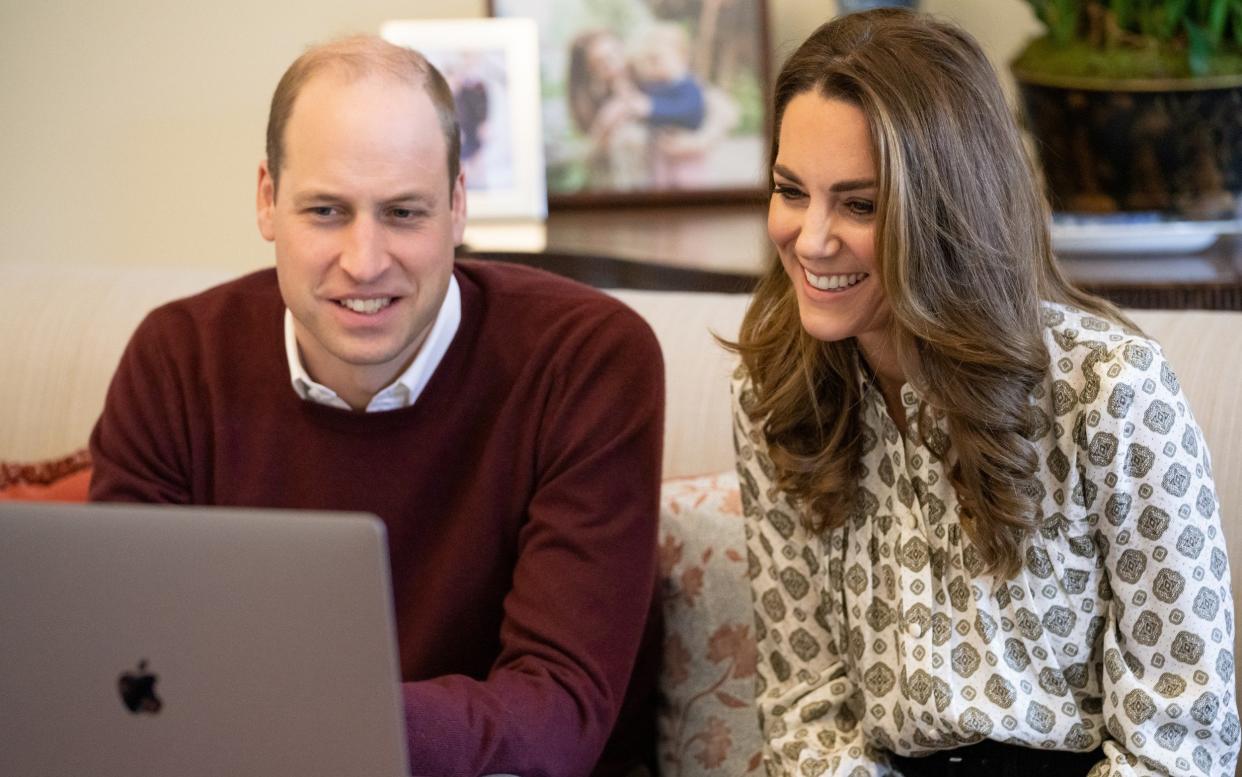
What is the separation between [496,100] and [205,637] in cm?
179

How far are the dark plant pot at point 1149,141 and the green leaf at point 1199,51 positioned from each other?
0.05 feet

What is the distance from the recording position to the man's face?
1.52 m

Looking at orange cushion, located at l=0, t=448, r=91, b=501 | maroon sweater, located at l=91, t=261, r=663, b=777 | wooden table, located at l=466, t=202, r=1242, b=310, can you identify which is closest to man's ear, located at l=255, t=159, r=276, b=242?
maroon sweater, located at l=91, t=261, r=663, b=777

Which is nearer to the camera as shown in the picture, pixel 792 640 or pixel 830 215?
pixel 830 215

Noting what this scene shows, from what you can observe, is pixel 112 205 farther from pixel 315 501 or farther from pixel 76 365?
pixel 315 501

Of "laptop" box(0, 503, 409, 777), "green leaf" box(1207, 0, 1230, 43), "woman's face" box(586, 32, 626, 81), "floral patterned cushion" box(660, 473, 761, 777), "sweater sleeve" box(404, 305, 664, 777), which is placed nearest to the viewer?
"laptop" box(0, 503, 409, 777)

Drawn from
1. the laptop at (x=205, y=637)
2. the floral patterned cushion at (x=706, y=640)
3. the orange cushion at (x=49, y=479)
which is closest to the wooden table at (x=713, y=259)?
the floral patterned cushion at (x=706, y=640)

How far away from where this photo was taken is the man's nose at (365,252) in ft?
4.97

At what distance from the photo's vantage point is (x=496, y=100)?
2.56m

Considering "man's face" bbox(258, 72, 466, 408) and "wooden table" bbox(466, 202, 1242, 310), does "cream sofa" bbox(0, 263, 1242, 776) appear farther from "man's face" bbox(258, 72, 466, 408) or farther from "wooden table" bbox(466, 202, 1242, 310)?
"man's face" bbox(258, 72, 466, 408)

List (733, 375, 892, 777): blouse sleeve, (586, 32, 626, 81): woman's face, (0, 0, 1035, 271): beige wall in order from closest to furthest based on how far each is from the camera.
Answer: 1. (733, 375, 892, 777): blouse sleeve
2. (586, 32, 626, 81): woman's face
3. (0, 0, 1035, 271): beige wall

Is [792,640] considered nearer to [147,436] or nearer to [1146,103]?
[147,436]

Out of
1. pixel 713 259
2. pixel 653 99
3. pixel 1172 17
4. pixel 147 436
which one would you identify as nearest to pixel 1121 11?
pixel 1172 17

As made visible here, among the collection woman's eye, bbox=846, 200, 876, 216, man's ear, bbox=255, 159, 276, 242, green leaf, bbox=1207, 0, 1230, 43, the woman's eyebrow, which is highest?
green leaf, bbox=1207, 0, 1230, 43
